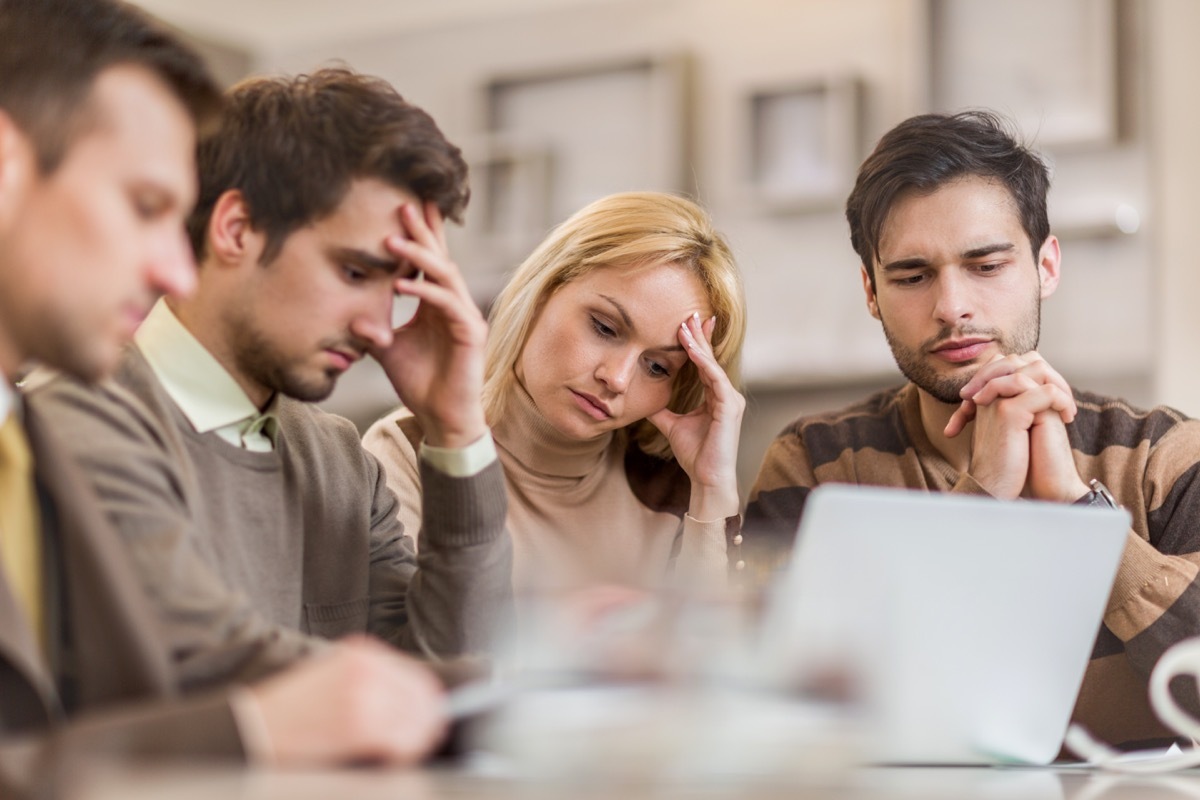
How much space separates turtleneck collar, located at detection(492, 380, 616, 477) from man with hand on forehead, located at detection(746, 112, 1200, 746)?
0.24 m

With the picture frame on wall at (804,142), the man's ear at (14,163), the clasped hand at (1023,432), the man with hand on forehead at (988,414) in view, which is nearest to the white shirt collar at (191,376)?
the man's ear at (14,163)

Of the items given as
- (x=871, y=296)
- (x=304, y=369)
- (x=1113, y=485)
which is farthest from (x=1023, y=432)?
(x=304, y=369)

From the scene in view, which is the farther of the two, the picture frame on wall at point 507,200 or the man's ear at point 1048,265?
the picture frame on wall at point 507,200

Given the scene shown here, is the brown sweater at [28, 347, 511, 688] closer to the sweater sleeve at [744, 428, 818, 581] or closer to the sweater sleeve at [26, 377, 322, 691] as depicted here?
the sweater sleeve at [26, 377, 322, 691]

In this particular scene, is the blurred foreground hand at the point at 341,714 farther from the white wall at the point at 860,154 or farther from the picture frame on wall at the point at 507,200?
the picture frame on wall at the point at 507,200

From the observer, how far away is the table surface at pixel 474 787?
53cm

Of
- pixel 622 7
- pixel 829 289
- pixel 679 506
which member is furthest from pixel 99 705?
pixel 622 7

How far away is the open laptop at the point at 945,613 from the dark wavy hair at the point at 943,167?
0.79 meters

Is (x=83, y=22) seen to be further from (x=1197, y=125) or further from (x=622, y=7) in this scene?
(x=622, y=7)

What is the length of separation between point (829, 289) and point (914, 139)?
1.98 m

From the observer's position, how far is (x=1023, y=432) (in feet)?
4.60

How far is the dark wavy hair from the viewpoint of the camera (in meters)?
1.58

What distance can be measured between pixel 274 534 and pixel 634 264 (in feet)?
2.27

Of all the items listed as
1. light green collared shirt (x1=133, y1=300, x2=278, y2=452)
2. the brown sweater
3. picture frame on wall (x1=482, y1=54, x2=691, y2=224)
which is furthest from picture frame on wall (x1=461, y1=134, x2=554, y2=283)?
light green collared shirt (x1=133, y1=300, x2=278, y2=452)
